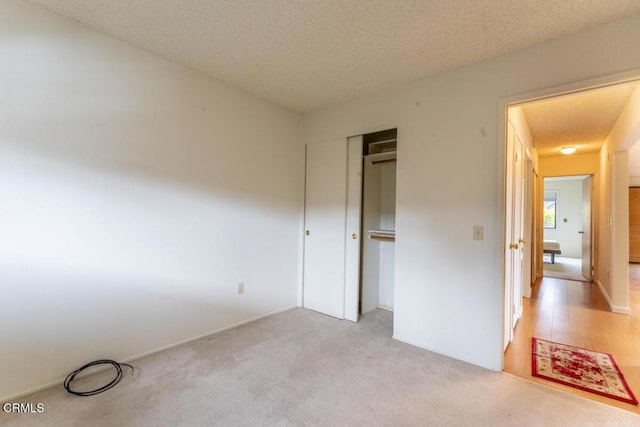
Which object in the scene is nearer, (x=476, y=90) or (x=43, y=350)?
(x=43, y=350)

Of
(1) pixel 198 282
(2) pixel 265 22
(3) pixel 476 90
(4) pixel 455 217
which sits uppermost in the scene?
(2) pixel 265 22

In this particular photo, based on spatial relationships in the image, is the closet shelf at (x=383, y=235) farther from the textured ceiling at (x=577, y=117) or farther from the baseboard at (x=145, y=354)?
the textured ceiling at (x=577, y=117)

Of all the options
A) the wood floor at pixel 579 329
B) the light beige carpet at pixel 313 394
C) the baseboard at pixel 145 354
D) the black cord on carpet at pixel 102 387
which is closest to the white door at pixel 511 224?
the wood floor at pixel 579 329

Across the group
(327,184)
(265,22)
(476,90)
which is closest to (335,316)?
(327,184)

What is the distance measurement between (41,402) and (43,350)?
1.01 feet

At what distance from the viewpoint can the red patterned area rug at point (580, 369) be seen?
1963 mm

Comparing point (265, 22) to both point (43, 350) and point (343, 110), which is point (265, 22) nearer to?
point (343, 110)

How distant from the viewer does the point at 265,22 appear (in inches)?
75.5

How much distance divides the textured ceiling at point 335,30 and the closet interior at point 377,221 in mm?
933

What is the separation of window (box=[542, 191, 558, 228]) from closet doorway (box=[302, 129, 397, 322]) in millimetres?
8165

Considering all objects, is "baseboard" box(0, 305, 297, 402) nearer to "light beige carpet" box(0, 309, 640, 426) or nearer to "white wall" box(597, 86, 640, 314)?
"light beige carpet" box(0, 309, 640, 426)

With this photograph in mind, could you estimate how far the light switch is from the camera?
2284 millimetres

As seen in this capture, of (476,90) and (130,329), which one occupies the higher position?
(476,90)

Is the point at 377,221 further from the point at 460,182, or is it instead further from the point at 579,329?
the point at 579,329
